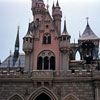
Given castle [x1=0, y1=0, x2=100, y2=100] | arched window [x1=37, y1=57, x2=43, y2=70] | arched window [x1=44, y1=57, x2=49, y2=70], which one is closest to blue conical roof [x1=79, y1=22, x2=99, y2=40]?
castle [x1=0, y1=0, x2=100, y2=100]

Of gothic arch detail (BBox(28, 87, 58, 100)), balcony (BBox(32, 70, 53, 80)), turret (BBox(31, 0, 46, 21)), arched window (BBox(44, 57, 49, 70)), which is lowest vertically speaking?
gothic arch detail (BBox(28, 87, 58, 100))

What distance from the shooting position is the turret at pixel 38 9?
56281 mm

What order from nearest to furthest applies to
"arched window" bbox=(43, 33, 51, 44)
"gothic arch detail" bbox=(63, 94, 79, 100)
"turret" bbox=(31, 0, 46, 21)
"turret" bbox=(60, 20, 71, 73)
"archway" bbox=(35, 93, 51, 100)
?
"gothic arch detail" bbox=(63, 94, 79, 100)
"archway" bbox=(35, 93, 51, 100)
"turret" bbox=(60, 20, 71, 73)
"arched window" bbox=(43, 33, 51, 44)
"turret" bbox=(31, 0, 46, 21)

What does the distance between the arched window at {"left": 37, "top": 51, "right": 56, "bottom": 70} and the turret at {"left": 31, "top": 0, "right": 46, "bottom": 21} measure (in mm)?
22772

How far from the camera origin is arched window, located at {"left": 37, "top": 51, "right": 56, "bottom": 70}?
3356cm

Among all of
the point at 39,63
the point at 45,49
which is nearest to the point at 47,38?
the point at 45,49

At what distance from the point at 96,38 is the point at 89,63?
1214 cm

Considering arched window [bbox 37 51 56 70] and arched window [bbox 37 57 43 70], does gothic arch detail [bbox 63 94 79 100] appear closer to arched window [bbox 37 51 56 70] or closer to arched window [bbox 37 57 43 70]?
arched window [bbox 37 51 56 70]

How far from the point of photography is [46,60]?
34.2m

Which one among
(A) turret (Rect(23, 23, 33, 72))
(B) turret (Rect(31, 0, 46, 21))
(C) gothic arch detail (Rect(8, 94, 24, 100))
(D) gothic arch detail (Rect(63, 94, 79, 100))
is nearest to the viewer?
(D) gothic arch detail (Rect(63, 94, 79, 100))

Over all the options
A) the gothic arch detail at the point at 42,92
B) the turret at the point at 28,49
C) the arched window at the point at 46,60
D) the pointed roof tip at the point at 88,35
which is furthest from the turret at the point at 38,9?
the gothic arch detail at the point at 42,92

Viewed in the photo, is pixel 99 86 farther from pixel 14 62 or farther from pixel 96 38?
pixel 14 62

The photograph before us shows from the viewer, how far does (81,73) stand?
28953mm

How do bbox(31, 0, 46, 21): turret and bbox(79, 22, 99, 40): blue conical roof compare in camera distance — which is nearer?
bbox(79, 22, 99, 40): blue conical roof
